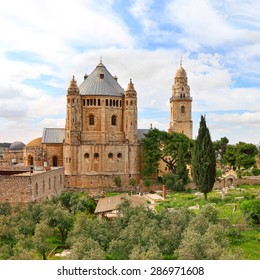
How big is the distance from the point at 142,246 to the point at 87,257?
3.02 meters

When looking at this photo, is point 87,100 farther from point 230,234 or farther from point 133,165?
point 230,234

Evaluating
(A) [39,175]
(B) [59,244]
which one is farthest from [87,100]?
(B) [59,244]

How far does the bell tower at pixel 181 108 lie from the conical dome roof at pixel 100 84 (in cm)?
899

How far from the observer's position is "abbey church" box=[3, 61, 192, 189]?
40.4 metres

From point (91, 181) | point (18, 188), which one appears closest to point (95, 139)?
point (91, 181)

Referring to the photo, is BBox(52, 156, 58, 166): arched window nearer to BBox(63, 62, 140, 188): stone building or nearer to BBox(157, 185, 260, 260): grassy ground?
BBox(63, 62, 140, 188): stone building

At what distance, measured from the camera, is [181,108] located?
1955 inches

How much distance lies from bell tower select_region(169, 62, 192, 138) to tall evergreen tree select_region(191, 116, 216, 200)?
18.6 metres

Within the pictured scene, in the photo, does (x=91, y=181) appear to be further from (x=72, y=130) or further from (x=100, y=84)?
(x=100, y=84)

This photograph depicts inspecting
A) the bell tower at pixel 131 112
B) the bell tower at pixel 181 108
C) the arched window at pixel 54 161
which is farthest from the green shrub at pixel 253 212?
the bell tower at pixel 181 108

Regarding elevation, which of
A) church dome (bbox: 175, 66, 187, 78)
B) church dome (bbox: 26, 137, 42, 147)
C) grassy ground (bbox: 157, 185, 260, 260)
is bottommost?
grassy ground (bbox: 157, 185, 260, 260)

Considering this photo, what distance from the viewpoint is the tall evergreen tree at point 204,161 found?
30125 mm

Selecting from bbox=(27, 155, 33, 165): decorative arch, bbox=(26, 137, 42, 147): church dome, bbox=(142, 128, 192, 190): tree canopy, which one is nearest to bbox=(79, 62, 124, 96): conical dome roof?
bbox=(142, 128, 192, 190): tree canopy

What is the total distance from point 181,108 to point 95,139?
43.4 feet
